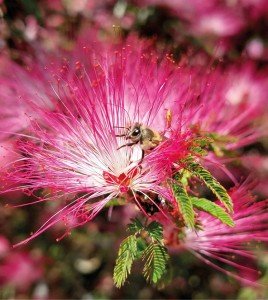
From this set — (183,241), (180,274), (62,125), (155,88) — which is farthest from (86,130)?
(180,274)

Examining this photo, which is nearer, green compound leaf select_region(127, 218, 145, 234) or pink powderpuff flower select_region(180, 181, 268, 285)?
green compound leaf select_region(127, 218, 145, 234)

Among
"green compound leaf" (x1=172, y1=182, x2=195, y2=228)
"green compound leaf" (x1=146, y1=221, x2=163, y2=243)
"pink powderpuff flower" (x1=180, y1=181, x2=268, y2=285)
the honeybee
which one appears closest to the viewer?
"green compound leaf" (x1=172, y1=182, x2=195, y2=228)

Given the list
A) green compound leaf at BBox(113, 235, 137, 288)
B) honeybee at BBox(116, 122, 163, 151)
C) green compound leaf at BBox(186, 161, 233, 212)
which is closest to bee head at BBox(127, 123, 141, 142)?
honeybee at BBox(116, 122, 163, 151)

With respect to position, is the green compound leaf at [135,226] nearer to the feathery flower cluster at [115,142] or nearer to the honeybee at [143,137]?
the feathery flower cluster at [115,142]

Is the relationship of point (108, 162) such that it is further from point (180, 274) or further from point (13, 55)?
point (180, 274)

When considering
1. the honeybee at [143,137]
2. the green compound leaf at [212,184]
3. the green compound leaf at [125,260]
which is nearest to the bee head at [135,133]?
the honeybee at [143,137]

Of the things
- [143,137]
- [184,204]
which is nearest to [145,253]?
[184,204]

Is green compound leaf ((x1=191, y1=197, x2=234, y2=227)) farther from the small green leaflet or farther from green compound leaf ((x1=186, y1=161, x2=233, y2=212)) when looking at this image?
the small green leaflet
